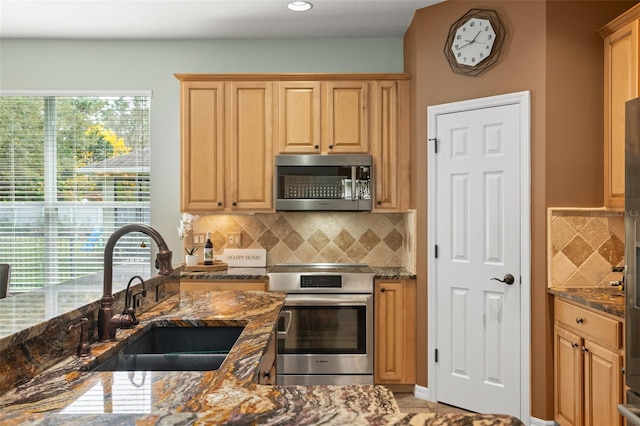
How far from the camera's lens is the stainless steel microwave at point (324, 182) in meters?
3.88

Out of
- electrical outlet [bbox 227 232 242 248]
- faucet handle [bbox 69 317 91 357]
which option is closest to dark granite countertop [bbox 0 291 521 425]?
faucet handle [bbox 69 317 91 357]

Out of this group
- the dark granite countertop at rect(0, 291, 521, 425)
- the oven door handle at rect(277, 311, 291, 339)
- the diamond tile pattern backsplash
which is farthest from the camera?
the diamond tile pattern backsplash

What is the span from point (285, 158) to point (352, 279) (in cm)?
107

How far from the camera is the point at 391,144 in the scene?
3.93m

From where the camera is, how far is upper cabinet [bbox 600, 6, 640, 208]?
270cm

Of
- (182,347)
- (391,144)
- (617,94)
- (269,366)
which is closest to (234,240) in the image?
(391,144)

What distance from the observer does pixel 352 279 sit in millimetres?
3709

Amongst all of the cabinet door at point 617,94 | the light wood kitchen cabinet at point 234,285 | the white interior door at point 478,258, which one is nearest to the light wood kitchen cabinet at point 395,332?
the white interior door at point 478,258

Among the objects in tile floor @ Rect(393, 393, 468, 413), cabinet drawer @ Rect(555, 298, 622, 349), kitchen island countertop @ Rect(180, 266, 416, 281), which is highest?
kitchen island countertop @ Rect(180, 266, 416, 281)

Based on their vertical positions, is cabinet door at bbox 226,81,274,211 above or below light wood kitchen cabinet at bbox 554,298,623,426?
above

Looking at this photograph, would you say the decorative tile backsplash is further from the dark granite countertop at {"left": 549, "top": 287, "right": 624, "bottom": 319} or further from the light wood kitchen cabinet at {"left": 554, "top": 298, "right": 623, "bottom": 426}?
the light wood kitchen cabinet at {"left": 554, "top": 298, "right": 623, "bottom": 426}

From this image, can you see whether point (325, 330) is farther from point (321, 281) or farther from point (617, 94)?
point (617, 94)

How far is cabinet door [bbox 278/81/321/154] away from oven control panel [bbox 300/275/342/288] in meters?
1.00

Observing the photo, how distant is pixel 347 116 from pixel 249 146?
0.82 meters
